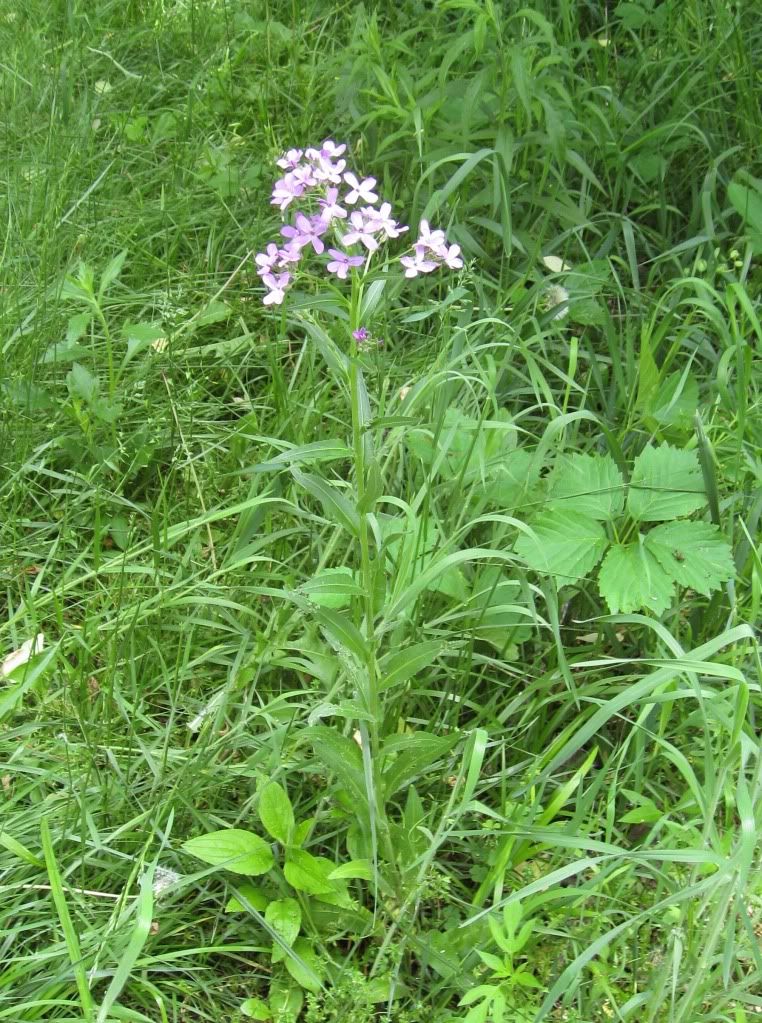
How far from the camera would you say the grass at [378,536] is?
1.35 meters

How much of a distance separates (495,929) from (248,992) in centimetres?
36

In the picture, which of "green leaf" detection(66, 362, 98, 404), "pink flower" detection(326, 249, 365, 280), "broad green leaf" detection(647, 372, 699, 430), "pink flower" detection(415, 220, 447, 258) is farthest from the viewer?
"green leaf" detection(66, 362, 98, 404)

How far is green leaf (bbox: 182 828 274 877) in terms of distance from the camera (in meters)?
1.38

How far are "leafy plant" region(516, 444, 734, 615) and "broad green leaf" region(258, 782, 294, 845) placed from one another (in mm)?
499

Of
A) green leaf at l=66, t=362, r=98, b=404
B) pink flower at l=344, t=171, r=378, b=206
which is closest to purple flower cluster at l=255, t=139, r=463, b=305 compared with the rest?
pink flower at l=344, t=171, r=378, b=206

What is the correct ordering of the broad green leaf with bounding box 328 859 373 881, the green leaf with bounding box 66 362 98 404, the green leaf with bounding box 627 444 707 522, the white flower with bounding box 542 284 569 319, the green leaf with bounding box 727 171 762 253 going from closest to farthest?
the broad green leaf with bounding box 328 859 373 881 → the green leaf with bounding box 627 444 707 522 → the green leaf with bounding box 66 362 98 404 → the white flower with bounding box 542 284 569 319 → the green leaf with bounding box 727 171 762 253

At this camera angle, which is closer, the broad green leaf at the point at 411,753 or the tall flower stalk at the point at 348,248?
the tall flower stalk at the point at 348,248

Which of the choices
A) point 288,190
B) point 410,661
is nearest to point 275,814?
point 410,661

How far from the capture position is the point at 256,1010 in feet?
4.44

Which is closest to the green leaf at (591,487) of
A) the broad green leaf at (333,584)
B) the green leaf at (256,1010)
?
the broad green leaf at (333,584)

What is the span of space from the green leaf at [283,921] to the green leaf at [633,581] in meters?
0.60

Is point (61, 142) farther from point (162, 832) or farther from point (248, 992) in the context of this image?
point (248, 992)

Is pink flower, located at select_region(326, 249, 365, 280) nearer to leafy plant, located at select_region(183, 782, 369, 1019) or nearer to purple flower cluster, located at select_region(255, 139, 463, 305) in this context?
purple flower cluster, located at select_region(255, 139, 463, 305)

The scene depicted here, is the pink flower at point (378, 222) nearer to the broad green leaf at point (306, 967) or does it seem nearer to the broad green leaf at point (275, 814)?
the broad green leaf at point (275, 814)
